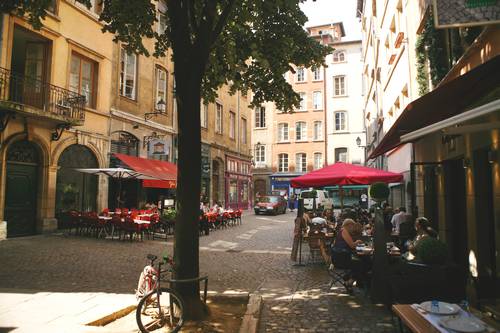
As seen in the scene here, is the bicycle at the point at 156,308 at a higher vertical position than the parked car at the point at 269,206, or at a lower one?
lower

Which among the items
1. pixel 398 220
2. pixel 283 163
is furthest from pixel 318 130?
pixel 398 220

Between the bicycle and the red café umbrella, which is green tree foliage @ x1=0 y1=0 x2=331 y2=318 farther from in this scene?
the red café umbrella

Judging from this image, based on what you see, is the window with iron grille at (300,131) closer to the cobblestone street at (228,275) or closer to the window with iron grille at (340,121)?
the window with iron grille at (340,121)

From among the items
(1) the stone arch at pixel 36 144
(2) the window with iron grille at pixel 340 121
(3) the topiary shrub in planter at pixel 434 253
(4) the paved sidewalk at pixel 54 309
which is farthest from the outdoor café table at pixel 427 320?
(2) the window with iron grille at pixel 340 121

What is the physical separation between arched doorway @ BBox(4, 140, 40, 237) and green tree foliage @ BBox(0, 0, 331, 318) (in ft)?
23.7

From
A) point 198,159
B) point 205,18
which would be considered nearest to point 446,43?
point 205,18

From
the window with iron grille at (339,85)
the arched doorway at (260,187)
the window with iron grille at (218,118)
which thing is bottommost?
the arched doorway at (260,187)

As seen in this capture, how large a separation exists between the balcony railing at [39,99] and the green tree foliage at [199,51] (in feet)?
18.8

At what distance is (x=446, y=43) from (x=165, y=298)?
7935 mm

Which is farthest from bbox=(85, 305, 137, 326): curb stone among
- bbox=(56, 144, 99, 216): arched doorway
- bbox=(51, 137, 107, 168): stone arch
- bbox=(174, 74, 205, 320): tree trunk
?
bbox=(56, 144, 99, 216): arched doorway

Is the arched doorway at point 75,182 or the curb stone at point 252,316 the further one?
the arched doorway at point 75,182

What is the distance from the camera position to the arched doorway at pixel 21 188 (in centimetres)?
1239

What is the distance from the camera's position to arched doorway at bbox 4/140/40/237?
1239 cm

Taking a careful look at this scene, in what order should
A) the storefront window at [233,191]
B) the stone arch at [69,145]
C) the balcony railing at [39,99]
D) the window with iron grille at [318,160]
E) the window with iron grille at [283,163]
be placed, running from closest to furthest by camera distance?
the balcony railing at [39,99] → the stone arch at [69,145] → the storefront window at [233,191] → the window with iron grille at [318,160] → the window with iron grille at [283,163]
